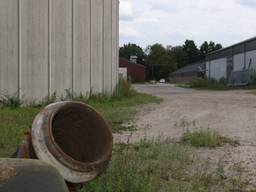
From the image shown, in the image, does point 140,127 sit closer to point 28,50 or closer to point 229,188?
point 28,50

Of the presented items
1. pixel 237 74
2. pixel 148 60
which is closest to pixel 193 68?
pixel 148 60

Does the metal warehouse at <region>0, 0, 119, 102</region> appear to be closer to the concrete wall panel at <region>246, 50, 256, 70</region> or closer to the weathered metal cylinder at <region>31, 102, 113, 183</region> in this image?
the weathered metal cylinder at <region>31, 102, 113, 183</region>

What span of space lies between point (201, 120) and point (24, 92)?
5274 millimetres

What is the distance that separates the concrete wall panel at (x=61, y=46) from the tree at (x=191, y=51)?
127350mm

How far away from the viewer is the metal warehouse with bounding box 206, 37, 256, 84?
52.2 metres

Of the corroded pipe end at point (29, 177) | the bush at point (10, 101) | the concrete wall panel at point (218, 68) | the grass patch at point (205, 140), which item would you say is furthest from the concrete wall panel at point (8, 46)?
the concrete wall panel at point (218, 68)

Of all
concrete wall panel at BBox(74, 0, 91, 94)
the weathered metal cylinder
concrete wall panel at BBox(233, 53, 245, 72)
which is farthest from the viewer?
concrete wall panel at BBox(233, 53, 245, 72)

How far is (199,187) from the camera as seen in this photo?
222 inches

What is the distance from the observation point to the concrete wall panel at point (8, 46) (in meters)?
14.8

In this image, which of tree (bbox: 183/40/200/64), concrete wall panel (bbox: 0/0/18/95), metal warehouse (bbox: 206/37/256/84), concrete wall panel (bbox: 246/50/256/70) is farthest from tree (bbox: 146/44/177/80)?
concrete wall panel (bbox: 0/0/18/95)

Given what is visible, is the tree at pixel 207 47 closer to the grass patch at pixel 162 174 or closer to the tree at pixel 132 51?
the tree at pixel 132 51

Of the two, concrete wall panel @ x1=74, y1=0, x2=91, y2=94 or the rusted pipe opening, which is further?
concrete wall panel @ x1=74, y1=0, x2=91, y2=94

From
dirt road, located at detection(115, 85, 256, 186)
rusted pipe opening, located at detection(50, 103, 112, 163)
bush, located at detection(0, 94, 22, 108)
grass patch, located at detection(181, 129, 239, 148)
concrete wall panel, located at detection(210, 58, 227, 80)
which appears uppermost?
concrete wall panel, located at detection(210, 58, 227, 80)

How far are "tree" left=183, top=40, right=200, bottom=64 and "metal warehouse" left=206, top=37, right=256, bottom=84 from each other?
215 feet
